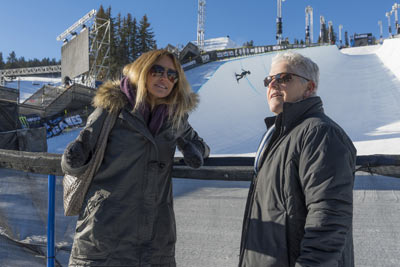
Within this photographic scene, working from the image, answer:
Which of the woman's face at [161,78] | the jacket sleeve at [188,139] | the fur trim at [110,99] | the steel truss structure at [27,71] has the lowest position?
the jacket sleeve at [188,139]

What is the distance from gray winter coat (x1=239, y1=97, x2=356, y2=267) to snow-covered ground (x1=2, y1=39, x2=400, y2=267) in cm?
37

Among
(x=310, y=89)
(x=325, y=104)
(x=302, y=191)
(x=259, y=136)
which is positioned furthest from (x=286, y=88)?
(x=325, y=104)

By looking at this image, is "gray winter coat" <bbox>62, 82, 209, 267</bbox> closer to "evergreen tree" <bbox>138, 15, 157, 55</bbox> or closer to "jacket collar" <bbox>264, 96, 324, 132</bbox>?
"jacket collar" <bbox>264, 96, 324, 132</bbox>

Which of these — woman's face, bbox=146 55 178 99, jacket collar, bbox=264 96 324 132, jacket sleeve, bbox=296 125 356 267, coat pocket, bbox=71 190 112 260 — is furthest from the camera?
woman's face, bbox=146 55 178 99

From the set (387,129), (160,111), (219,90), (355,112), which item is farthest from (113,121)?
(219,90)

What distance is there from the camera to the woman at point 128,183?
1377 millimetres

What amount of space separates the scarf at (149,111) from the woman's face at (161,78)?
0.08 m

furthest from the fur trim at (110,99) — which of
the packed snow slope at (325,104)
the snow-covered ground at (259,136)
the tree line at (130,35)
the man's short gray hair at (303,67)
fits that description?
the tree line at (130,35)

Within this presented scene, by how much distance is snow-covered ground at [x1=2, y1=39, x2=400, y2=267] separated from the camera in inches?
58.2

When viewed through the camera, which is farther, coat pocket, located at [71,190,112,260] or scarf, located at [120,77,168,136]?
scarf, located at [120,77,168,136]

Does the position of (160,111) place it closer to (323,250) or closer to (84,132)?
(84,132)

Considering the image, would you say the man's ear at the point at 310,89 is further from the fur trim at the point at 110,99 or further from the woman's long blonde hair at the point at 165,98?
the fur trim at the point at 110,99

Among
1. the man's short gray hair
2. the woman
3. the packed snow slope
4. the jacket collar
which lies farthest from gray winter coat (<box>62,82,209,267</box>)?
the packed snow slope

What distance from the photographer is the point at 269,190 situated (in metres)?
1.22
